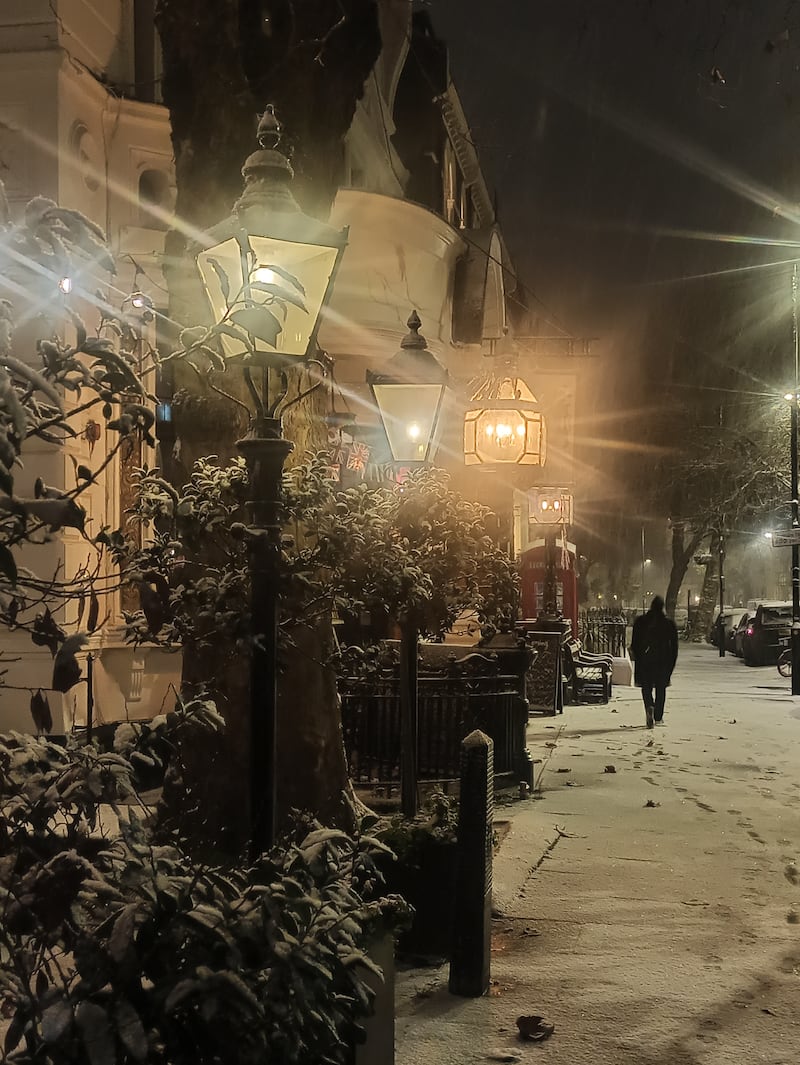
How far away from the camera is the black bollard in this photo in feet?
16.5

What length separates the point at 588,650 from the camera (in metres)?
24.9

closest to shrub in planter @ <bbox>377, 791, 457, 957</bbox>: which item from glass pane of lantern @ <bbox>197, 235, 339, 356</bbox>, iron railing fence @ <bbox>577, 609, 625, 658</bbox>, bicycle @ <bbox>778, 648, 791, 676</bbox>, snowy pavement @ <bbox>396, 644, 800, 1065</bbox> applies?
snowy pavement @ <bbox>396, 644, 800, 1065</bbox>

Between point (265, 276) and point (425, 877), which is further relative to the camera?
point (425, 877)

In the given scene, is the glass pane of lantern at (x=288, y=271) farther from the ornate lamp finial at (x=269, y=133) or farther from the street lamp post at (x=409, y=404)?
the street lamp post at (x=409, y=404)

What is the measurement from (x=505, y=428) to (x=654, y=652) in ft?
17.2

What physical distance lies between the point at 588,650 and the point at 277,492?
21979mm

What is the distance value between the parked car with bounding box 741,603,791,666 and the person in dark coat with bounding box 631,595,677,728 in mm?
16244

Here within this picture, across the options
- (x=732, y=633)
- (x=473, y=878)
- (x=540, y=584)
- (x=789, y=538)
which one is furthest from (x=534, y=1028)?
(x=732, y=633)

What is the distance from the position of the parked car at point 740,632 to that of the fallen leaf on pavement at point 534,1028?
1105 inches

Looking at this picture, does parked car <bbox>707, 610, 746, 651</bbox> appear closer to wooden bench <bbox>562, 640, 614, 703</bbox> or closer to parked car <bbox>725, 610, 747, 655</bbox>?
parked car <bbox>725, 610, 747, 655</bbox>

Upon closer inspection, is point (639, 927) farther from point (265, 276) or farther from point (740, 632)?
point (740, 632)

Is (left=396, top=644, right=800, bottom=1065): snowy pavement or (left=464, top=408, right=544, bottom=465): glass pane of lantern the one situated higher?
(left=464, top=408, right=544, bottom=465): glass pane of lantern

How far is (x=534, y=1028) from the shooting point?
183 inches

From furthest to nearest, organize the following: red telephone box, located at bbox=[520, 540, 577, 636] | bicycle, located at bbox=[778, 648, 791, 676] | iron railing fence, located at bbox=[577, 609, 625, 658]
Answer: bicycle, located at bbox=[778, 648, 791, 676] < iron railing fence, located at bbox=[577, 609, 625, 658] < red telephone box, located at bbox=[520, 540, 577, 636]
